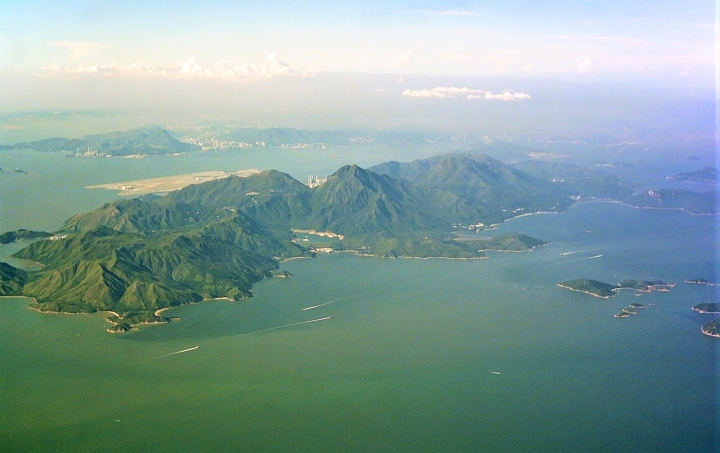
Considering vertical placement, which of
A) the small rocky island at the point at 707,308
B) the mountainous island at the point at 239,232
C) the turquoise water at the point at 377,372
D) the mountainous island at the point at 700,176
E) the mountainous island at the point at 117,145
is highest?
the mountainous island at the point at 117,145

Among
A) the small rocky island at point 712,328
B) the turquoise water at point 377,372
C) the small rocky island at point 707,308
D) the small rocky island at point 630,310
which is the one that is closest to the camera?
the turquoise water at point 377,372

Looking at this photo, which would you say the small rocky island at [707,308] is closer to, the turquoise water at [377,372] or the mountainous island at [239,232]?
the turquoise water at [377,372]

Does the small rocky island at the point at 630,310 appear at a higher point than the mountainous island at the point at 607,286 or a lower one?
lower

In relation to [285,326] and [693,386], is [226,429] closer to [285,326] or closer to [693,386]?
[285,326]

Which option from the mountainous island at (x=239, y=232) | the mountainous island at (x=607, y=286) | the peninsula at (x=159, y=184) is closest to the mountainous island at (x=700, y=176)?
the mountainous island at (x=239, y=232)

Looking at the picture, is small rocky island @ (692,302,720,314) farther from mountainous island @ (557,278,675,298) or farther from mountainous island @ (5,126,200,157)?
mountainous island @ (5,126,200,157)

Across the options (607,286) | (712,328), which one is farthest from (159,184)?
(712,328)

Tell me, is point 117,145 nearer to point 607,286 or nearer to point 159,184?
point 159,184
